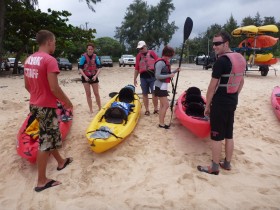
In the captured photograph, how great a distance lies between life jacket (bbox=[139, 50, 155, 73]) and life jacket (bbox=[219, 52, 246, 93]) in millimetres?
2303

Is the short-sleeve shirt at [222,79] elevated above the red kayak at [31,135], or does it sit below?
above

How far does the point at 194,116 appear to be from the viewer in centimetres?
478

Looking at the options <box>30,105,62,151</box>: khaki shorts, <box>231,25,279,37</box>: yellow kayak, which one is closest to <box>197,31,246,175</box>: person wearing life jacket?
<box>30,105,62,151</box>: khaki shorts

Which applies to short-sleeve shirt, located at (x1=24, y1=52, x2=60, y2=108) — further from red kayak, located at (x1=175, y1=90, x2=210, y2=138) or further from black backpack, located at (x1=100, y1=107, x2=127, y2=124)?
red kayak, located at (x1=175, y1=90, x2=210, y2=138)

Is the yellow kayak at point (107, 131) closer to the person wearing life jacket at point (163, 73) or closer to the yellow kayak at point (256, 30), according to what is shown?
the person wearing life jacket at point (163, 73)

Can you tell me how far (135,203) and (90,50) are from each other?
3435mm

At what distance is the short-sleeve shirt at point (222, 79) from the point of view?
3.17 m

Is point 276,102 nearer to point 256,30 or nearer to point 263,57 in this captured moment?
point 256,30

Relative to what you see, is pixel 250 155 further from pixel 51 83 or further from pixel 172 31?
pixel 172 31

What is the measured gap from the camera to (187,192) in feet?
10.4

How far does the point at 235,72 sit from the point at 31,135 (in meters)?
3.35

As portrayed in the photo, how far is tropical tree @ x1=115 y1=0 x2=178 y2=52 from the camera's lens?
4006 cm

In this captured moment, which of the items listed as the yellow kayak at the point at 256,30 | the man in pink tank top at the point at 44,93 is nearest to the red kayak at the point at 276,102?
the man in pink tank top at the point at 44,93

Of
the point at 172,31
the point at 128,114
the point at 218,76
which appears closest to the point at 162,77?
the point at 128,114
